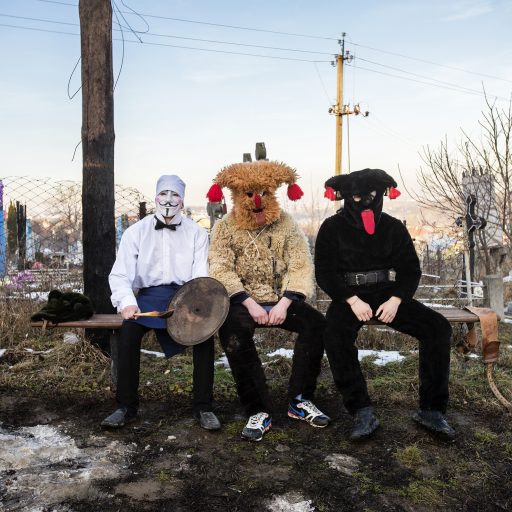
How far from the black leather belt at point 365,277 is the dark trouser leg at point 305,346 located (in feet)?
1.02

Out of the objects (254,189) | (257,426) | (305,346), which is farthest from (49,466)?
(254,189)

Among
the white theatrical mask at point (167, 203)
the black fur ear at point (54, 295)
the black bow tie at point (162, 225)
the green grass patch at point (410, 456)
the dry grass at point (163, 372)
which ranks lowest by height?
the green grass patch at point (410, 456)

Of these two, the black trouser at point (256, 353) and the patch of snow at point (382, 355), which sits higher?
the black trouser at point (256, 353)

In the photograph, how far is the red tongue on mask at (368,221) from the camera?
3.37 metres

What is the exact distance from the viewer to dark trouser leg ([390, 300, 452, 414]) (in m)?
3.15

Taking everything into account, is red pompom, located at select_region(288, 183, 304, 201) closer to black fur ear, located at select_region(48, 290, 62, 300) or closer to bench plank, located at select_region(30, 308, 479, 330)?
bench plank, located at select_region(30, 308, 479, 330)

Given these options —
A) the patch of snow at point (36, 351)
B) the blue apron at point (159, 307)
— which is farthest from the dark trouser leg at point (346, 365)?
the patch of snow at point (36, 351)

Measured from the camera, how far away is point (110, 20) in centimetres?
452

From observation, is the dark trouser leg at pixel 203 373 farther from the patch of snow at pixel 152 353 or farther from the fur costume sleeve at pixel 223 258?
the patch of snow at pixel 152 353

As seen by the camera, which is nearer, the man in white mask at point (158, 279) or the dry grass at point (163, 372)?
the man in white mask at point (158, 279)

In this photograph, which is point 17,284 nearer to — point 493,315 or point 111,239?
point 111,239

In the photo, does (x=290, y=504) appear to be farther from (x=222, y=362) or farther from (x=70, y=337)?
(x=70, y=337)

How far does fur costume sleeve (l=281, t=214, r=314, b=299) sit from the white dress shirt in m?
0.57

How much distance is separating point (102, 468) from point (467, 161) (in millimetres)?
7421
